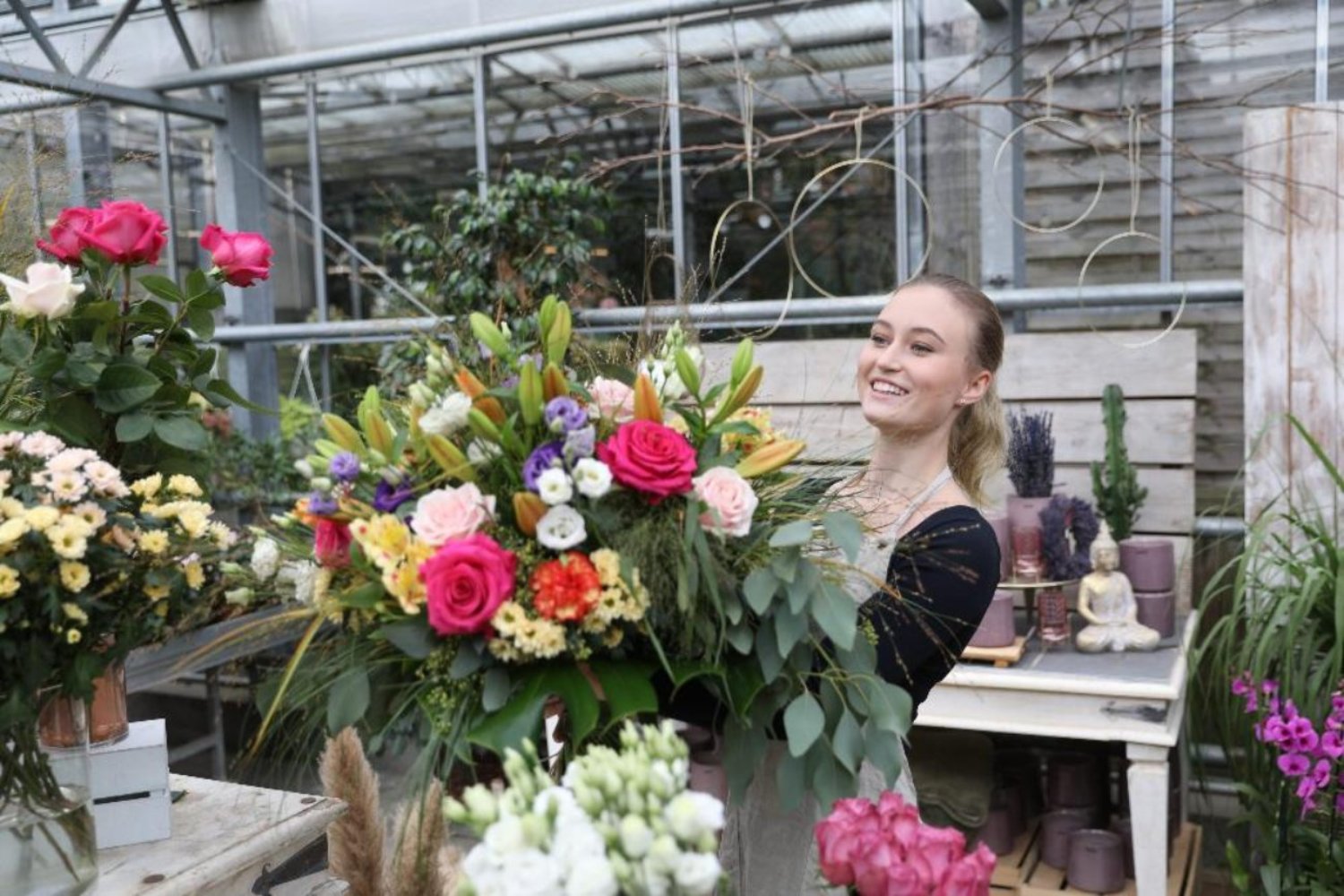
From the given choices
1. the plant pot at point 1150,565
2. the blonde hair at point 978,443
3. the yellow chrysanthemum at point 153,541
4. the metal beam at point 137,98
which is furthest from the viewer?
the metal beam at point 137,98

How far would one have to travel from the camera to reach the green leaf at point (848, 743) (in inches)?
40.8

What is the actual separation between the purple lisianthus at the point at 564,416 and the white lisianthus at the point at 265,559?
0.28 m

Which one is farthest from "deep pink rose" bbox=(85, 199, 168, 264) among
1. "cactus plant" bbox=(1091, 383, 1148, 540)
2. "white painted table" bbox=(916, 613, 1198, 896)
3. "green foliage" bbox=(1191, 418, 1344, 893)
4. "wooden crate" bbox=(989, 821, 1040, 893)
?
"cactus plant" bbox=(1091, 383, 1148, 540)

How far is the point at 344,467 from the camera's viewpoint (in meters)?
1.02

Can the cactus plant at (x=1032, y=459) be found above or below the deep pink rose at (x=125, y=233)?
below

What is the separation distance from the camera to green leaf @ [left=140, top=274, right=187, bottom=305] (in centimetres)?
141

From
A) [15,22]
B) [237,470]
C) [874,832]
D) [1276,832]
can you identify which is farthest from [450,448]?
[15,22]

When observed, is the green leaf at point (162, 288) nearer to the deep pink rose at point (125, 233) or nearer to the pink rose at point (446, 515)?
the deep pink rose at point (125, 233)

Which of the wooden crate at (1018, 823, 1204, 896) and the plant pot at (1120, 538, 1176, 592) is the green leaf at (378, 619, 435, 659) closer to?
the wooden crate at (1018, 823, 1204, 896)

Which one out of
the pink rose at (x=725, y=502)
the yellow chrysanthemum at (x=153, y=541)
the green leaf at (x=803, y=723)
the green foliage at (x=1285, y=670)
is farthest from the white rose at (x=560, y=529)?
the green foliage at (x=1285, y=670)

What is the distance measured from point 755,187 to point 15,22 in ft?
10.4

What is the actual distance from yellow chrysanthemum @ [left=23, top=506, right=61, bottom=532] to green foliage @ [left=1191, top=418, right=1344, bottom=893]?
7.36 feet

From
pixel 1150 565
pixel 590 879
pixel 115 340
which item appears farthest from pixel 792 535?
pixel 1150 565

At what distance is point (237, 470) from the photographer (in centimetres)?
482
